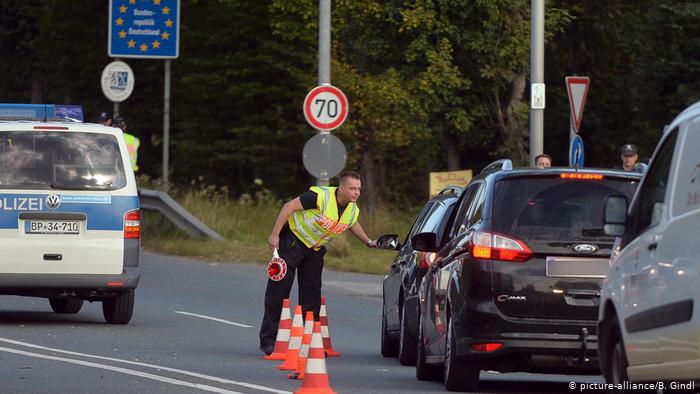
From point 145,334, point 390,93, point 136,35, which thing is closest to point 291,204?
point 145,334

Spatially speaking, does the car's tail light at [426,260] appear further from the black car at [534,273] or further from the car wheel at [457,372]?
the black car at [534,273]

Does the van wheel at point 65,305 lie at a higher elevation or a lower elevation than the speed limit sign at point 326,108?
lower

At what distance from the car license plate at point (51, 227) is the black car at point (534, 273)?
5.97 metres

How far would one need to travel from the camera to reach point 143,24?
116 ft

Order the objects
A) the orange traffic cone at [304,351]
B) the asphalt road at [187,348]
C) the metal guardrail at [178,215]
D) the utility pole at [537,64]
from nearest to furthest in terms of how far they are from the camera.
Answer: the asphalt road at [187,348], the orange traffic cone at [304,351], the utility pole at [537,64], the metal guardrail at [178,215]

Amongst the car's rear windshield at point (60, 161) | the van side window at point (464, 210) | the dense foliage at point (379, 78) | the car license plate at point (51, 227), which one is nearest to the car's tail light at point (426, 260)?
the van side window at point (464, 210)

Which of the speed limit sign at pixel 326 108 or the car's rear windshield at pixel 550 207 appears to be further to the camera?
the speed limit sign at pixel 326 108

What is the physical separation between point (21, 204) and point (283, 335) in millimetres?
3327

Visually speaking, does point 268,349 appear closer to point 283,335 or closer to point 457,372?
Result: point 283,335

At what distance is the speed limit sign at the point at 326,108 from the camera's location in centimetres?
2603

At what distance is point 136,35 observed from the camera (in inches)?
1393

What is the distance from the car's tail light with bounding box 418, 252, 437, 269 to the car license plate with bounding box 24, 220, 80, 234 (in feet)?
13.2

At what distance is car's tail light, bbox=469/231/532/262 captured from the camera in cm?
1176

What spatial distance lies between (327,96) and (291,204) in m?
11.0
